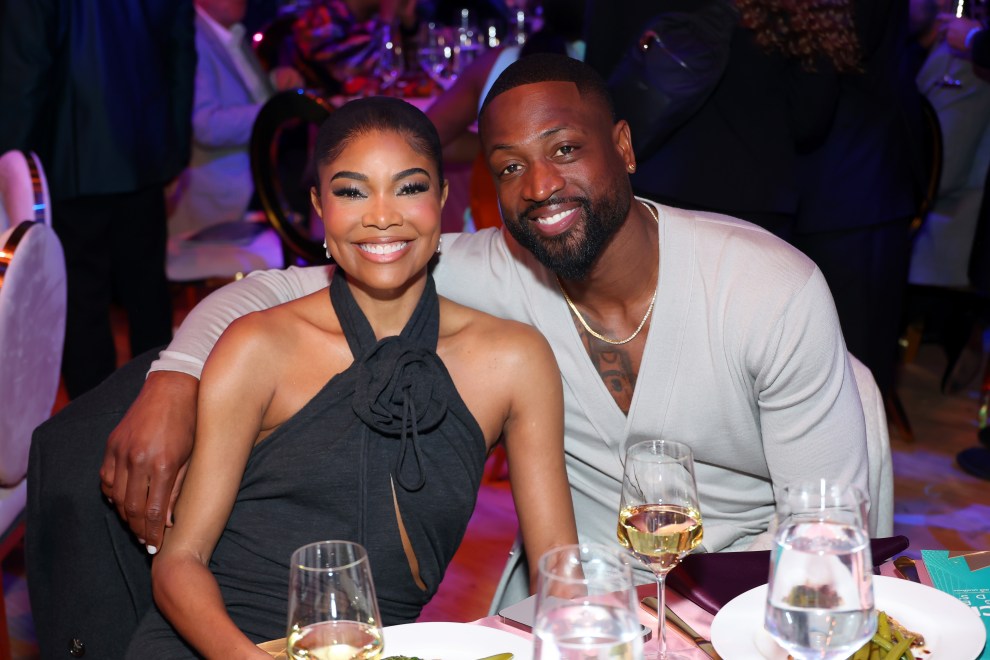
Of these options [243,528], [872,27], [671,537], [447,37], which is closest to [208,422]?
[243,528]

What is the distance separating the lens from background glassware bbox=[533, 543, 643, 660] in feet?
3.03

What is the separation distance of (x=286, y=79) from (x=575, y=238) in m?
3.40

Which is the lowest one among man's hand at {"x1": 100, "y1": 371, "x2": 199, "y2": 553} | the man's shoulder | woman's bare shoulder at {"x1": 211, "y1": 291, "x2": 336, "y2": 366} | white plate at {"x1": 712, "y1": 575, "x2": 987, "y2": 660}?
man's hand at {"x1": 100, "y1": 371, "x2": 199, "y2": 553}

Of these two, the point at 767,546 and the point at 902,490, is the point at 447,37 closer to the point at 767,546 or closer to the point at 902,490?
the point at 902,490

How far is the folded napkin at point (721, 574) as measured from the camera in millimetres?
1351

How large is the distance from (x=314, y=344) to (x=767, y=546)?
2.65ft

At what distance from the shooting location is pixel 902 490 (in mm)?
3924

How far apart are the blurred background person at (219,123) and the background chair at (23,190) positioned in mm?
1684

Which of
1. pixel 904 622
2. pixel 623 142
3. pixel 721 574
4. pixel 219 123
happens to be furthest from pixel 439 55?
pixel 904 622

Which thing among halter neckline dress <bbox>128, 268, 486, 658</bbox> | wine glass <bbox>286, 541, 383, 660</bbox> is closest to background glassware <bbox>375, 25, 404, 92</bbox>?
halter neckline dress <bbox>128, 268, 486, 658</bbox>

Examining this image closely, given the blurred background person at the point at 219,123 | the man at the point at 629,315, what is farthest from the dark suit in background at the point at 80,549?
the blurred background person at the point at 219,123

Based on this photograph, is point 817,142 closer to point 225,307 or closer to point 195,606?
point 225,307

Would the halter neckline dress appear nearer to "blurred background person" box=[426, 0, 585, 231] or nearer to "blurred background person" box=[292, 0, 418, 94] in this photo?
"blurred background person" box=[426, 0, 585, 231]

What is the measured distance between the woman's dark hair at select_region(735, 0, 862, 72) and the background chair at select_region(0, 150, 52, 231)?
179 centimetres
